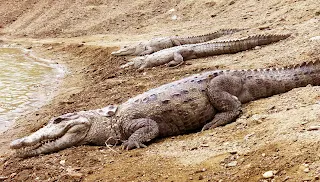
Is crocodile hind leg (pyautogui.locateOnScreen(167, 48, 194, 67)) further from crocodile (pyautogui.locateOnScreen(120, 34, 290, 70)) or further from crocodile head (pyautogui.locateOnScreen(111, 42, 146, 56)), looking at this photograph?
crocodile head (pyautogui.locateOnScreen(111, 42, 146, 56))

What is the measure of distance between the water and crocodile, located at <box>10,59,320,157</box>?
2.46 m

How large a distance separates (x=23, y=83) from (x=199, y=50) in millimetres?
4280

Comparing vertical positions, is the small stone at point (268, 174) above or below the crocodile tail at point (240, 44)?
above

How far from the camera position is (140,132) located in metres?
5.35

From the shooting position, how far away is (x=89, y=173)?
4656 millimetres

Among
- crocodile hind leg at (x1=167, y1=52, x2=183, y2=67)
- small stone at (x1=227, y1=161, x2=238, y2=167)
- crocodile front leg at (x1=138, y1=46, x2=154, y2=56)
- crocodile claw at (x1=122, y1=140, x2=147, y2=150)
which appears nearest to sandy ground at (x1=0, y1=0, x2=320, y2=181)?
small stone at (x1=227, y1=161, x2=238, y2=167)

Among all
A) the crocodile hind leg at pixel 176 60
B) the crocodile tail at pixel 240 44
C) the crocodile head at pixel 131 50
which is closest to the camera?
the crocodile tail at pixel 240 44

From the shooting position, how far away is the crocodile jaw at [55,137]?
5.55m

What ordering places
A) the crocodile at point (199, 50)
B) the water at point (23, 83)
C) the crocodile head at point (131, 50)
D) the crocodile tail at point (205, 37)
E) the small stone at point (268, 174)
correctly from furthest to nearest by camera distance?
the crocodile head at point (131, 50) < the crocodile tail at point (205, 37) < the water at point (23, 83) < the crocodile at point (199, 50) < the small stone at point (268, 174)

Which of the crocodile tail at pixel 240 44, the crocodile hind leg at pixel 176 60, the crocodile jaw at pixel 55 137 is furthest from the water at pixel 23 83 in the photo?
the crocodile tail at pixel 240 44

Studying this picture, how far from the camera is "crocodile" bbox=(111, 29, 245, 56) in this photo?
10.9m

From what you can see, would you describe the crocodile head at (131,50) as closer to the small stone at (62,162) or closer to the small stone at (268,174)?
the small stone at (62,162)

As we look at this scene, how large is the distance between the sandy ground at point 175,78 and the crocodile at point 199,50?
20 centimetres

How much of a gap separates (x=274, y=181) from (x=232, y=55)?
18.4 feet
